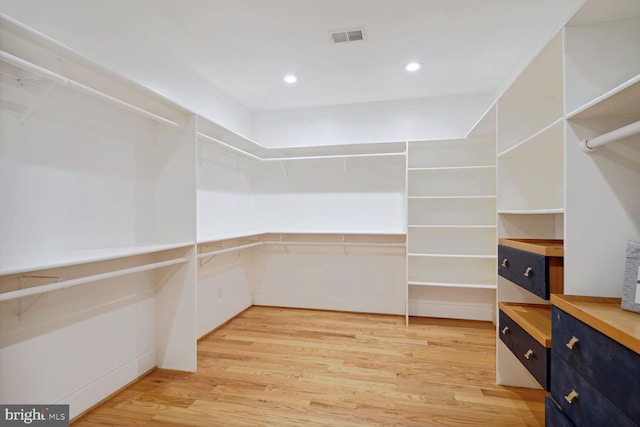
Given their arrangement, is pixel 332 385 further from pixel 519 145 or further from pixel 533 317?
pixel 519 145

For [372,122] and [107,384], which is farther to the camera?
[372,122]

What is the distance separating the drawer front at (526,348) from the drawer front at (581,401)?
0.08 m

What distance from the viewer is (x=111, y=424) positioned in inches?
67.5

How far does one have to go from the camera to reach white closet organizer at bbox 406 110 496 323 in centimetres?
335

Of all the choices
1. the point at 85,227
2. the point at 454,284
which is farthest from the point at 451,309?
the point at 85,227

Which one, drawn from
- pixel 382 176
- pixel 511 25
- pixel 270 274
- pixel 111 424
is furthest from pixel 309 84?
pixel 111 424

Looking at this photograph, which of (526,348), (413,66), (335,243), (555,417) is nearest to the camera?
(555,417)

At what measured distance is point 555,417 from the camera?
1.21 m

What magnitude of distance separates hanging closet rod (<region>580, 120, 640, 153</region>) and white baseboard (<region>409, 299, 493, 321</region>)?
100 inches

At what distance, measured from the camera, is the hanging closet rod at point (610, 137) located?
1030mm

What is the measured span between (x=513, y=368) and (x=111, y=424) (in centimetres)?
253

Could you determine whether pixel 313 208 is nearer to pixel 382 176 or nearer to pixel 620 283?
pixel 382 176

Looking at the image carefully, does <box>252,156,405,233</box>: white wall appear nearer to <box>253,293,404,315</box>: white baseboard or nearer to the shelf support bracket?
<box>253,293,404,315</box>: white baseboard

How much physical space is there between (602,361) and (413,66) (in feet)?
8.50
